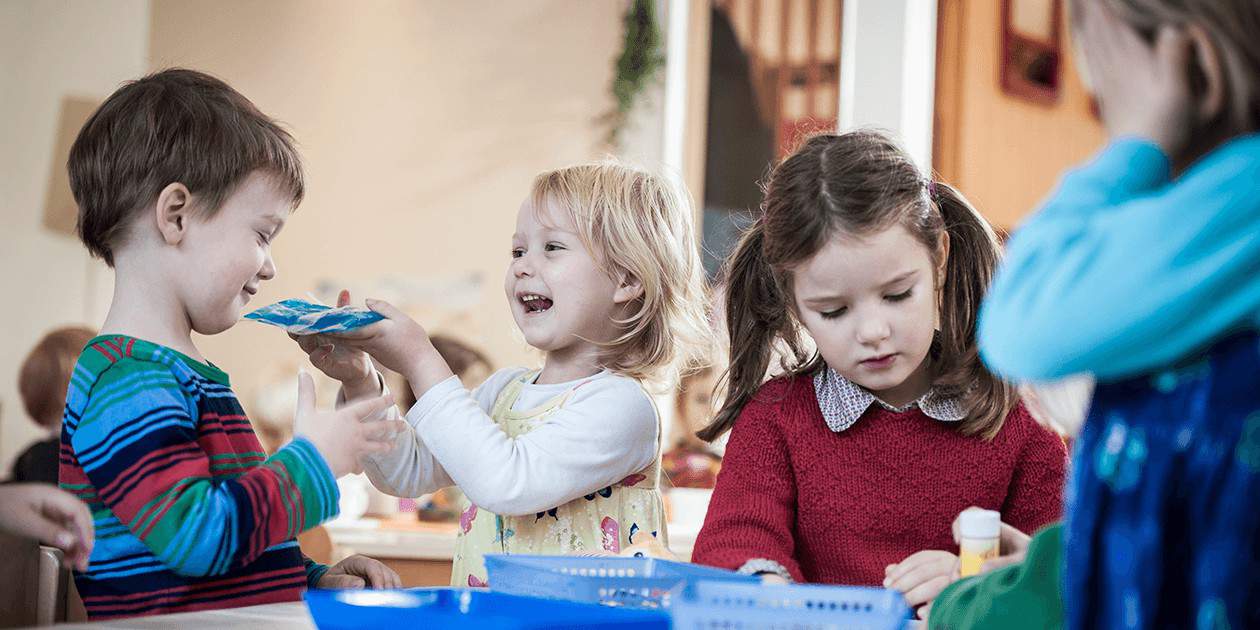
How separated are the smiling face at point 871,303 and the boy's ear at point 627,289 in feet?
0.90

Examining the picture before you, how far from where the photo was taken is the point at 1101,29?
702 millimetres

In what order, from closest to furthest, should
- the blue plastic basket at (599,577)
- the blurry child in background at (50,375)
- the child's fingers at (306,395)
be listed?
the blue plastic basket at (599,577) → the child's fingers at (306,395) → the blurry child in background at (50,375)

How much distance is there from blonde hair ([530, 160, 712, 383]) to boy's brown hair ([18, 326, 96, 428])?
6.76 ft

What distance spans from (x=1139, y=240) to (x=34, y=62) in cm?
404

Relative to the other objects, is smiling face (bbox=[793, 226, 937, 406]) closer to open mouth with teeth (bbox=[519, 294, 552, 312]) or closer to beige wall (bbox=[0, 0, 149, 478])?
open mouth with teeth (bbox=[519, 294, 552, 312])

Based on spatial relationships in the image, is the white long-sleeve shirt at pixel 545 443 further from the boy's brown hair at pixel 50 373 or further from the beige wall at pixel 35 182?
the beige wall at pixel 35 182

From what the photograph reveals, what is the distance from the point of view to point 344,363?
4.86 ft

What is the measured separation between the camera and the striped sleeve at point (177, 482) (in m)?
1.08

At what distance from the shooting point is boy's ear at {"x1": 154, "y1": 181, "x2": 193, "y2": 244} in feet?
4.04

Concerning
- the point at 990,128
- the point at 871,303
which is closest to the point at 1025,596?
the point at 871,303

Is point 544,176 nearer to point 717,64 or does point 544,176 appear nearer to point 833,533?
point 833,533

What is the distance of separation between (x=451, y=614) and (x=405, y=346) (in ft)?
2.22

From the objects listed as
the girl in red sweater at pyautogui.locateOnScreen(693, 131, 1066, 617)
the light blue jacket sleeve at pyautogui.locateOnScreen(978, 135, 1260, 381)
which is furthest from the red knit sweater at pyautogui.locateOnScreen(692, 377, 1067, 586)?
the light blue jacket sleeve at pyautogui.locateOnScreen(978, 135, 1260, 381)

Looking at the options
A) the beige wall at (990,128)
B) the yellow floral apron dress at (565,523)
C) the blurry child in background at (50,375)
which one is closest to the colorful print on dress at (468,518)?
the yellow floral apron dress at (565,523)
